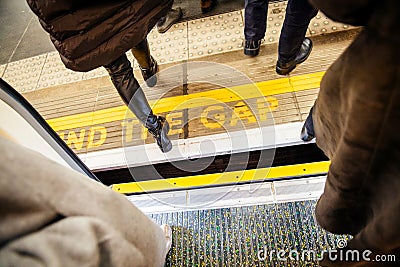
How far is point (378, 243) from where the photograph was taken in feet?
2.48

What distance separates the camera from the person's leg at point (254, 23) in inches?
83.7

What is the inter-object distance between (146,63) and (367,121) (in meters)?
2.10

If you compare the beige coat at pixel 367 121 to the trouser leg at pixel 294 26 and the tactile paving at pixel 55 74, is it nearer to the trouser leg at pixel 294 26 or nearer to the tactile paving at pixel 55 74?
the trouser leg at pixel 294 26

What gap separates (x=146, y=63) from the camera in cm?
246

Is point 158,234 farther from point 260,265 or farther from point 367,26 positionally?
point 367,26

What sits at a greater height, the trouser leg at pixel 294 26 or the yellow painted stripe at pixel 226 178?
the trouser leg at pixel 294 26

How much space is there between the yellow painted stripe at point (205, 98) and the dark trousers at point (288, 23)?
0.72 feet

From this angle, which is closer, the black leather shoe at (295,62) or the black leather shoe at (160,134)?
the black leather shoe at (160,134)

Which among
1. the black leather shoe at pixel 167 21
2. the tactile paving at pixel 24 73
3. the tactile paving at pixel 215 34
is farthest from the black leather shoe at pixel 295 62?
the tactile paving at pixel 24 73

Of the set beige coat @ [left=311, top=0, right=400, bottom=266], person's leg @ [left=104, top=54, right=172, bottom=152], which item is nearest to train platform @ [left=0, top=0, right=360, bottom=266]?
person's leg @ [left=104, top=54, right=172, bottom=152]

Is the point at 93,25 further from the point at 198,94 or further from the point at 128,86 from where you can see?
the point at 198,94

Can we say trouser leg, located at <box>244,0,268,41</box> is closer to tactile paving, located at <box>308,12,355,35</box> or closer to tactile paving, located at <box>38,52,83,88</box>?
tactile paving, located at <box>308,12,355,35</box>

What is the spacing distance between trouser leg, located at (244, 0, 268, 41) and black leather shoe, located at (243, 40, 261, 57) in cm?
6

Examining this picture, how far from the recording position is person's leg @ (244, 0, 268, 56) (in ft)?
6.98
